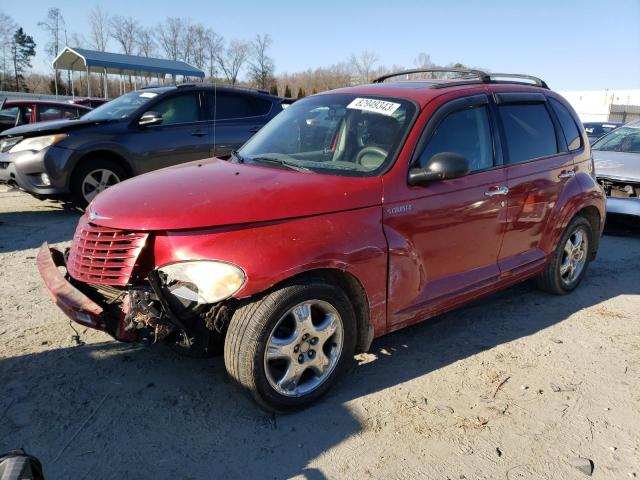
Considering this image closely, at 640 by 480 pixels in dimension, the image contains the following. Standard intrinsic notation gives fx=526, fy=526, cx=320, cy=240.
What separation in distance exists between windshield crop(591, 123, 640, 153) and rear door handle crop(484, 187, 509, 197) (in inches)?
208

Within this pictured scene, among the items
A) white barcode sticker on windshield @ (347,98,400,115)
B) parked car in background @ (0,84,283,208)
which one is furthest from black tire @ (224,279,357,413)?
parked car in background @ (0,84,283,208)

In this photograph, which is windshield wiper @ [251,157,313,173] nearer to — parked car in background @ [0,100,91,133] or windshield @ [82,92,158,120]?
windshield @ [82,92,158,120]

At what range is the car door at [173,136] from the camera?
7348mm

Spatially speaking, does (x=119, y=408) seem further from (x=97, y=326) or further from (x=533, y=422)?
(x=533, y=422)

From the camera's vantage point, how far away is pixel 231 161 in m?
3.83

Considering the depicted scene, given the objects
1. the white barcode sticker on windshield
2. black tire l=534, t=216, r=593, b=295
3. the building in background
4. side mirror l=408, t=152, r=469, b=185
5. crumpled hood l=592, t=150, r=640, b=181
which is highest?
the building in background

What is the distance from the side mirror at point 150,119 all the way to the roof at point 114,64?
21.0 m

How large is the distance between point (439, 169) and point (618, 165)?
213 inches

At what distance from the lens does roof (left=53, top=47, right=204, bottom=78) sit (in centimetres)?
2600

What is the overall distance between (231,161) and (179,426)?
1870mm

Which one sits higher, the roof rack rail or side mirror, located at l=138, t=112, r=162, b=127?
the roof rack rail

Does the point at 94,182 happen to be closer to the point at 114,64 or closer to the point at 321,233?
the point at 321,233

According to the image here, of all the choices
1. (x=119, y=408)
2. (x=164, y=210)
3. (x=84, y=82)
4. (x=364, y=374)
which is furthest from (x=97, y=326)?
(x=84, y=82)

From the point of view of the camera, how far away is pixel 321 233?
9.41ft
